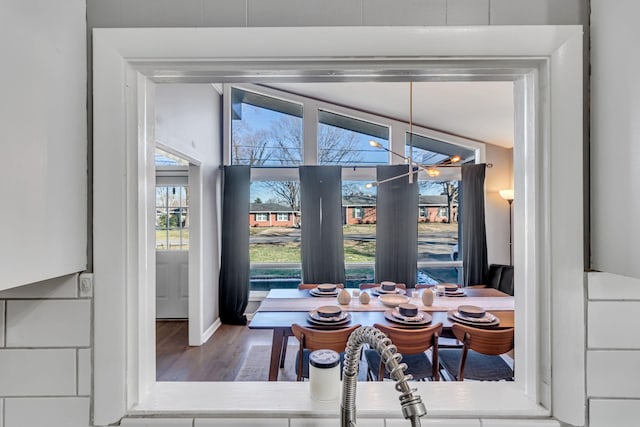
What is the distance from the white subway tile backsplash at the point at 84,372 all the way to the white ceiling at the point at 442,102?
8.84ft

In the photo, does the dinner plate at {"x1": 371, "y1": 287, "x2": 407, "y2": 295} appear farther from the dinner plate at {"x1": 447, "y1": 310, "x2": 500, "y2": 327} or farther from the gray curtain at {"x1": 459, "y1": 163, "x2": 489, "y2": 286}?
the gray curtain at {"x1": 459, "y1": 163, "x2": 489, "y2": 286}

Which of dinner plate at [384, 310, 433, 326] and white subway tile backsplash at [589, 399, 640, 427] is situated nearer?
white subway tile backsplash at [589, 399, 640, 427]

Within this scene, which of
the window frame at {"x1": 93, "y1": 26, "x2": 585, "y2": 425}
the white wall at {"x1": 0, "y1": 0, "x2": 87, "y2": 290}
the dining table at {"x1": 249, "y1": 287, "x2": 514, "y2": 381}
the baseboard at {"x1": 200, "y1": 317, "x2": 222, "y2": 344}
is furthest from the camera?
the baseboard at {"x1": 200, "y1": 317, "x2": 222, "y2": 344}

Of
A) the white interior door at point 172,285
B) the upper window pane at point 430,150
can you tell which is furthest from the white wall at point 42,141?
the upper window pane at point 430,150

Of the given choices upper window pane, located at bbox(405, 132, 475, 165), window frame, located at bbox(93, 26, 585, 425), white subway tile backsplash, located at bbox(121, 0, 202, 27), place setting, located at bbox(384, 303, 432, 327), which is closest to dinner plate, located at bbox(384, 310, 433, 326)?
place setting, located at bbox(384, 303, 432, 327)

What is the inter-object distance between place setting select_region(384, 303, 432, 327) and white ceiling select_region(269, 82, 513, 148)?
1880 millimetres

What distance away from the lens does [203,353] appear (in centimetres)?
326

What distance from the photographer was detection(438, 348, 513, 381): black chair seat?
6.43ft

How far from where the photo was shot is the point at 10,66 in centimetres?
55

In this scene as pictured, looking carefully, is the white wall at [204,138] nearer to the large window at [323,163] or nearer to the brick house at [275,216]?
the large window at [323,163]

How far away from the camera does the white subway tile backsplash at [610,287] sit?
2.40 feet

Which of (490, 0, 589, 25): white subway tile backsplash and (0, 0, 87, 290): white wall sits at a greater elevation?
(490, 0, 589, 25): white subway tile backsplash

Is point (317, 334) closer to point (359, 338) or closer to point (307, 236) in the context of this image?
point (359, 338)

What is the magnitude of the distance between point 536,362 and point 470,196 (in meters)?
3.79
